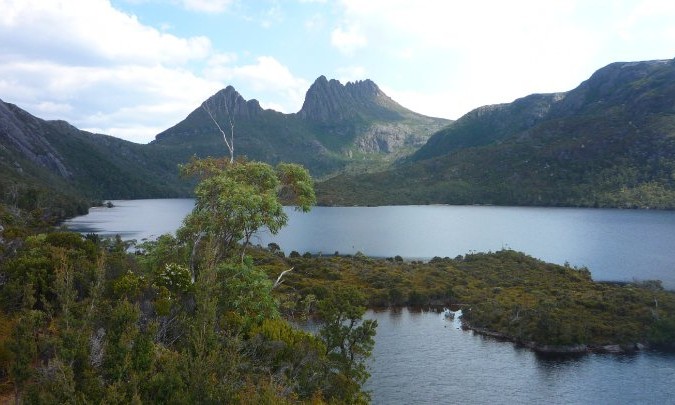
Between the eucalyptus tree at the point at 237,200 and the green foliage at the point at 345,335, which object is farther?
the green foliage at the point at 345,335

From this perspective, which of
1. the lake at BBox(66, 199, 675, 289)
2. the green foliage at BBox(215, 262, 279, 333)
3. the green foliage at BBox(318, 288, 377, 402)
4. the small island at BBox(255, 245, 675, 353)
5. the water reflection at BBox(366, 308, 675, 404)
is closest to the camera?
the green foliage at BBox(215, 262, 279, 333)

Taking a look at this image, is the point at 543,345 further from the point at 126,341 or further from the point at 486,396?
the point at 126,341

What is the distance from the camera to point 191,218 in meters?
24.6

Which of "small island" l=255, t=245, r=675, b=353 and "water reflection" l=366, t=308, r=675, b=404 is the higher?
"small island" l=255, t=245, r=675, b=353

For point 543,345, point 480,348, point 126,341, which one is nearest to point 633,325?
point 543,345

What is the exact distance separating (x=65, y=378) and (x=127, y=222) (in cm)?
20063

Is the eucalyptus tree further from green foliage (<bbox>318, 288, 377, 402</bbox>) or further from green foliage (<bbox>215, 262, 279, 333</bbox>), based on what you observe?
green foliage (<bbox>318, 288, 377, 402</bbox>)

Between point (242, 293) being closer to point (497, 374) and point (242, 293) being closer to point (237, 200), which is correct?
point (237, 200)

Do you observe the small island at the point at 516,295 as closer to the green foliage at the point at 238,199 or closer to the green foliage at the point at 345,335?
the green foliage at the point at 345,335

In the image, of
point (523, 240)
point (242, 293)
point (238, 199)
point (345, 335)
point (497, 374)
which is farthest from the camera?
point (523, 240)

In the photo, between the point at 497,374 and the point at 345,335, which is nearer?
the point at 345,335

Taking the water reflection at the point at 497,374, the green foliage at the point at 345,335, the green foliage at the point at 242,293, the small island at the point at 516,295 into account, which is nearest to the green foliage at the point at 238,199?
the green foliage at the point at 242,293

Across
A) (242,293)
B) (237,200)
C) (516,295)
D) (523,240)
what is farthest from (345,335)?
(523,240)

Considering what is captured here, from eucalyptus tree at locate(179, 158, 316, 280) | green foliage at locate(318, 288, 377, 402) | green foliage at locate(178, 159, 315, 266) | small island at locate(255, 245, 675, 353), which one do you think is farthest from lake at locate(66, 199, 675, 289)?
green foliage at locate(178, 159, 315, 266)
